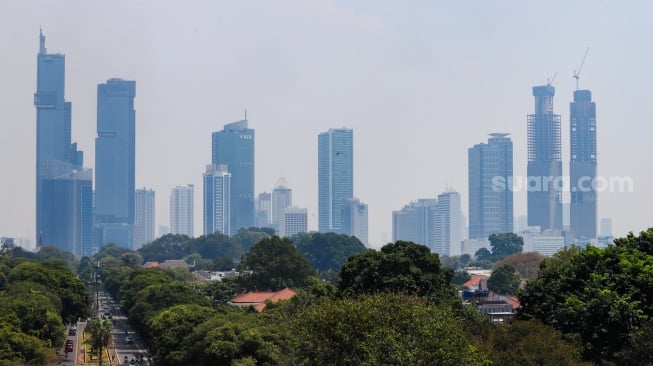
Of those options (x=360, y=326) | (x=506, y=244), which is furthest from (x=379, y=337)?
(x=506, y=244)

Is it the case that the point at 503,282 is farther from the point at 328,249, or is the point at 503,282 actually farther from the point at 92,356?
the point at 328,249

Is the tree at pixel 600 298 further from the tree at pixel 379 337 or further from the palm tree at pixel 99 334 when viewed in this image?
the palm tree at pixel 99 334

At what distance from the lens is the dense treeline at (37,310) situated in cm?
5053

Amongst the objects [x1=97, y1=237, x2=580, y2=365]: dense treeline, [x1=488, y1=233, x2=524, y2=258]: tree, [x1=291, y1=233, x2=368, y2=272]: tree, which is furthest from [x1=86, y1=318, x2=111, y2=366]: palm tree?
[x1=488, y1=233, x2=524, y2=258]: tree

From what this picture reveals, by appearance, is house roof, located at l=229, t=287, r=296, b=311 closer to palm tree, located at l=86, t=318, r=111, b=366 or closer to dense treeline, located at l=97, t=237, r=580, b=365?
dense treeline, located at l=97, t=237, r=580, b=365

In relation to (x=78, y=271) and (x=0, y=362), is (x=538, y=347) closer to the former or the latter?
(x=0, y=362)

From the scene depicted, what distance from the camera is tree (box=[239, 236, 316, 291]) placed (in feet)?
289

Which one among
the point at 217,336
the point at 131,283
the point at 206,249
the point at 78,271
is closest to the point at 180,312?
the point at 217,336

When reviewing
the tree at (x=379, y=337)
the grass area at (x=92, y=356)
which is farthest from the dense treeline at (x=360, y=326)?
the grass area at (x=92, y=356)

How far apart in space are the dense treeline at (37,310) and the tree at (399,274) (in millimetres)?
12573

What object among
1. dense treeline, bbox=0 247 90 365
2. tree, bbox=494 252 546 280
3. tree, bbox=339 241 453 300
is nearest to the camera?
dense treeline, bbox=0 247 90 365

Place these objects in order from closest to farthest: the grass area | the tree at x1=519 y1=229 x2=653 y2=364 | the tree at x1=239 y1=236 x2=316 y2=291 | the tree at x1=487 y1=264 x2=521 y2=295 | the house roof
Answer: the tree at x1=519 y1=229 x2=653 y2=364 → the grass area → the house roof → the tree at x1=239 y1=236 x2=316 y2=291 → the tree at x1=487 y1=264 x2=521 y2=295

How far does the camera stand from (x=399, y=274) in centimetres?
5225

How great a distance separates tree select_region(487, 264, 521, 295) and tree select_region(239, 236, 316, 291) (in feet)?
66.5
